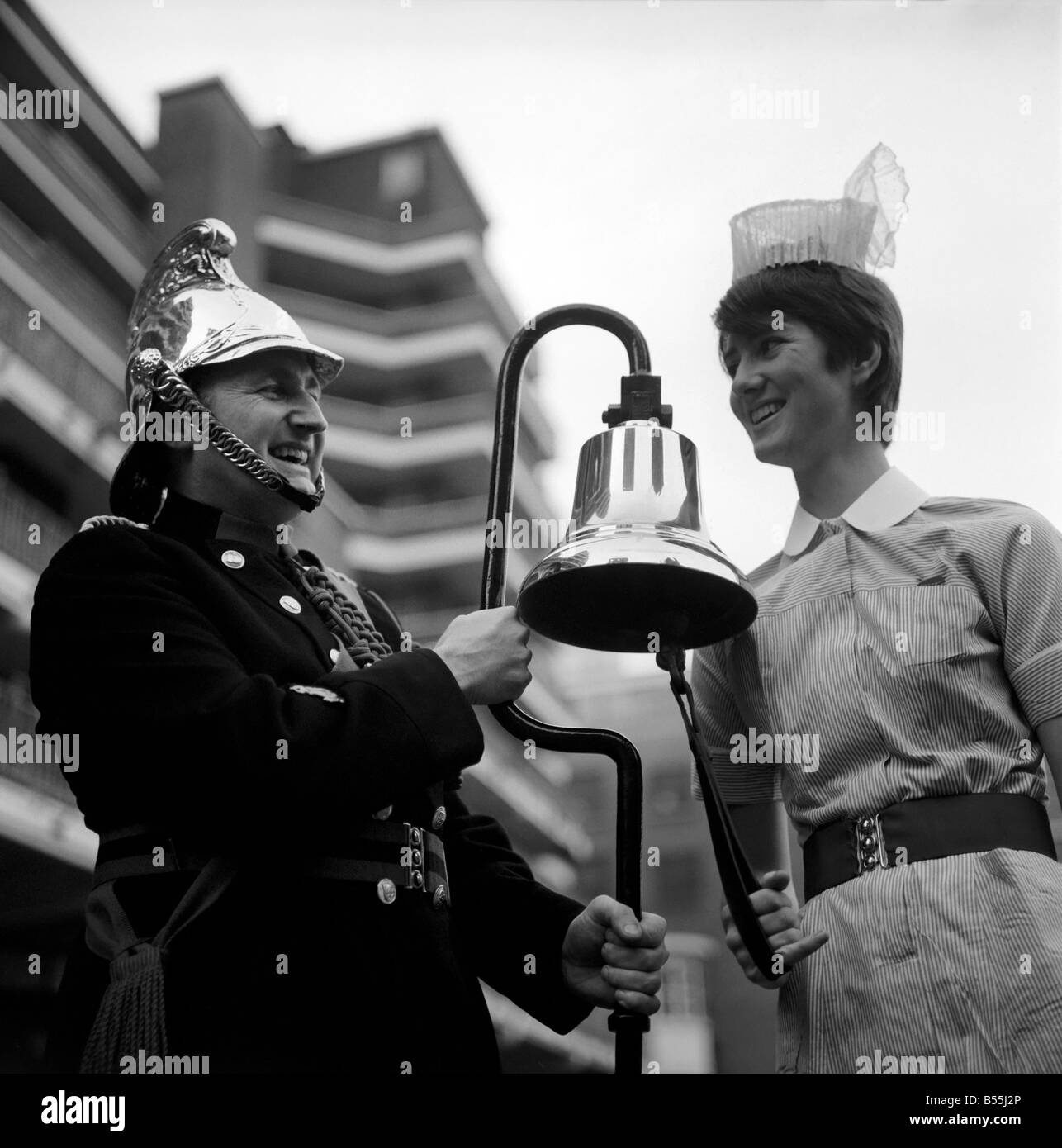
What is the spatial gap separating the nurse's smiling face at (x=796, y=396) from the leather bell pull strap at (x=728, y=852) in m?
0.59

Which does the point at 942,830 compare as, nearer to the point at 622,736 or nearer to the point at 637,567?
the point at 622,736

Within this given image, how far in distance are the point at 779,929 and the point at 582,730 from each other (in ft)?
1.34

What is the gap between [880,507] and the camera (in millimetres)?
2660

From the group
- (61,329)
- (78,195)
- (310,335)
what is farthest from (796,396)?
(310,335)

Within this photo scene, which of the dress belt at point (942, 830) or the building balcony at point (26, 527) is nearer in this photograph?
the dress belt at point (942, 830)

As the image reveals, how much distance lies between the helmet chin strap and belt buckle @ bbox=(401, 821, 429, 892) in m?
0.58

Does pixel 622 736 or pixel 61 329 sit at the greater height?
pixel 61 329

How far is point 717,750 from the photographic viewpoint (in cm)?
273

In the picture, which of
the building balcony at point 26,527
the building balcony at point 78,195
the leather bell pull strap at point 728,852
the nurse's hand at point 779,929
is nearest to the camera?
the leather bell pull strap at point 728,852

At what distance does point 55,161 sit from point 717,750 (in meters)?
12.2

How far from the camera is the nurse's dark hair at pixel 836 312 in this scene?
2.75 metres

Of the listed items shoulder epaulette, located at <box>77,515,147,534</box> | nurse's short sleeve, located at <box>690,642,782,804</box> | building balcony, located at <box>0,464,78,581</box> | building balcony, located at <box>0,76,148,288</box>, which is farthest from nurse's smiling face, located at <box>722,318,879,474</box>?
building balcony, located at <box>0,76,148,288</box>

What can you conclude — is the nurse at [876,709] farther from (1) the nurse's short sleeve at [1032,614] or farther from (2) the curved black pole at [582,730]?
(2) the curved black pole at [582,730]

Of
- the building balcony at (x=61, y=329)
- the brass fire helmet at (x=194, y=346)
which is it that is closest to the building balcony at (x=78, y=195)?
the building balcony at (x=61, y=329)
